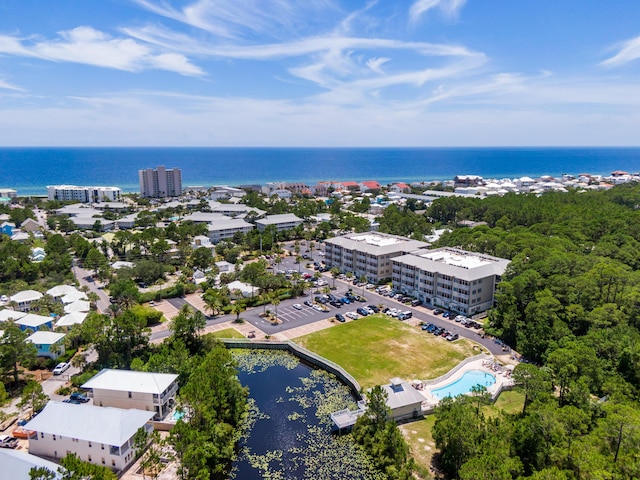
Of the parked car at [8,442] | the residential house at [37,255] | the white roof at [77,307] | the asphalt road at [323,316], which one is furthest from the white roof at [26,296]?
the parked car at [8,442]

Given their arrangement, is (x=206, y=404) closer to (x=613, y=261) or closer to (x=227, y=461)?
(x=227, y=461)

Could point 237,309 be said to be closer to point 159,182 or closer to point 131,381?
point 131,381

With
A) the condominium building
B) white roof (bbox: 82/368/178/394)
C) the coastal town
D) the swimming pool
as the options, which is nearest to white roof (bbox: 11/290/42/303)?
the coastal town

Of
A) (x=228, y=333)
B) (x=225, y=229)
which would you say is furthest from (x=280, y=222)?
(x=228, y=333)

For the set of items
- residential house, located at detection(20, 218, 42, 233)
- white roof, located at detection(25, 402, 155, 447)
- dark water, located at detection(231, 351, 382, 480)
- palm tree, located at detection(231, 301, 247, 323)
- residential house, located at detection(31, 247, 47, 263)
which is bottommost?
dark water, located at detection(231, 351, 382, 480)

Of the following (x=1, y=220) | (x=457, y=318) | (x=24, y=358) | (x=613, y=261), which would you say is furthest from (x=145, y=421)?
(x=1, y=220)

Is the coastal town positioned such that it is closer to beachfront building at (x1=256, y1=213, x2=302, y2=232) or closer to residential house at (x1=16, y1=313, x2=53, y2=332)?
residential house at (x1=16, y1=313, x2=53, y2=332)
